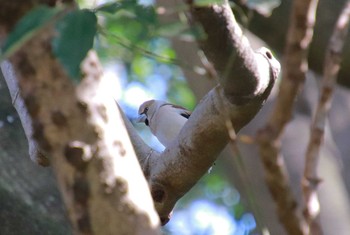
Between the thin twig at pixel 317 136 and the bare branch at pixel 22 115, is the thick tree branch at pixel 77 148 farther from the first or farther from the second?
the bare branch at pixel 22 115

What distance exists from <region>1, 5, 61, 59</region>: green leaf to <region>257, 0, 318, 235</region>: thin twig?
0.81 ft

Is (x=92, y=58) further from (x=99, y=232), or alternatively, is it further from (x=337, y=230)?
(x=337, y=230)

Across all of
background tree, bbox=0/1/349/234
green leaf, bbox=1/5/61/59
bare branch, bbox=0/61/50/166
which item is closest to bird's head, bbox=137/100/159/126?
background tree, bbox=0/1/349/234

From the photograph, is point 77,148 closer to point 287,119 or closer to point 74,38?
point 74,38

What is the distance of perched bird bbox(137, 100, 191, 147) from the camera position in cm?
183

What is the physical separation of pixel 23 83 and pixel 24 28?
0.21 ft

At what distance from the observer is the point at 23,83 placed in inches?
33.9

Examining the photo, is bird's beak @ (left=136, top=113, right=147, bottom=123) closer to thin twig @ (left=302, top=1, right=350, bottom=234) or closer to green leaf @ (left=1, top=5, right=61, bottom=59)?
green leaf @ (left=1, top=5, right=61, bottom=59)

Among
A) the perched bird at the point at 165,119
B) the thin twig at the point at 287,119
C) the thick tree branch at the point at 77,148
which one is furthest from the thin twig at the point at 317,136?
the perched bird at the point at 165,119

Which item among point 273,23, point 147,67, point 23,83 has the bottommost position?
point 147,67

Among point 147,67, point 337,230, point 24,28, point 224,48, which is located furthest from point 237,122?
point 147,67

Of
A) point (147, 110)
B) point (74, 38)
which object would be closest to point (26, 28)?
point (74, 38)

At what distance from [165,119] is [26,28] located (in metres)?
1.06

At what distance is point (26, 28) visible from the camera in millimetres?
816
